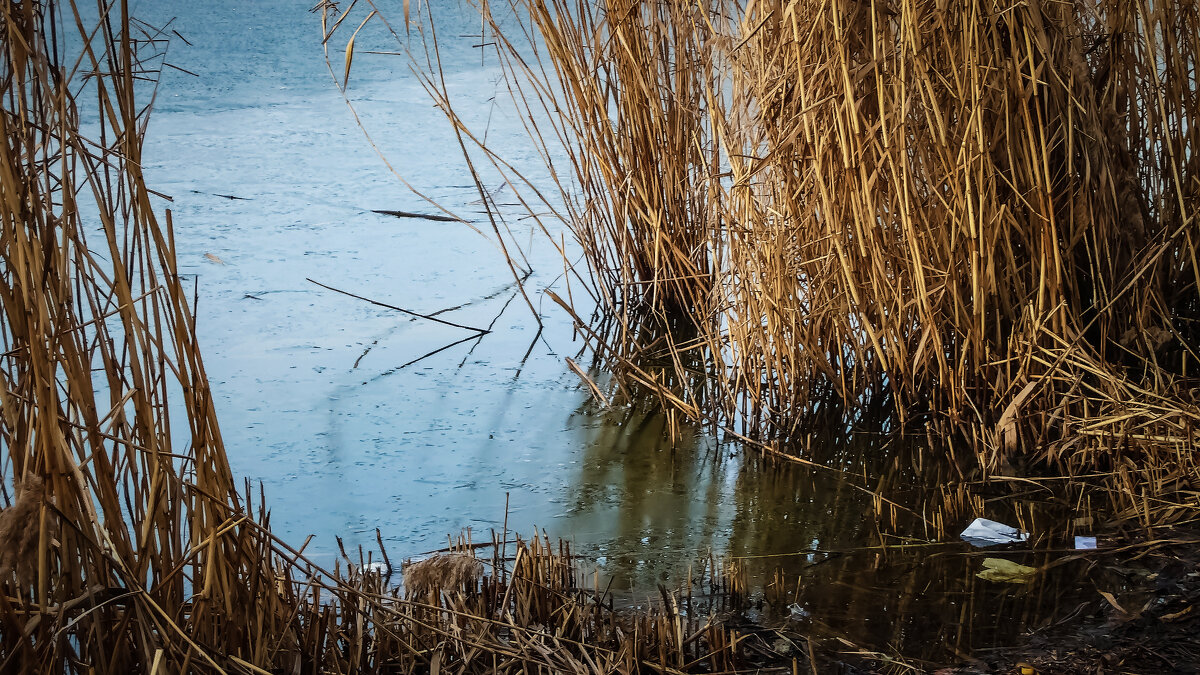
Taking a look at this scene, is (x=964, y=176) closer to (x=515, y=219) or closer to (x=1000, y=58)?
(x=1000, y=58)

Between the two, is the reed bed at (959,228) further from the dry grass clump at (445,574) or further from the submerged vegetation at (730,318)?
the dry grass clump at (445,574)

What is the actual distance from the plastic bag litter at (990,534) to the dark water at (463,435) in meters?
0.03

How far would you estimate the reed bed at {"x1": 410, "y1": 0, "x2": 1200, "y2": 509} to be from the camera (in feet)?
7.19

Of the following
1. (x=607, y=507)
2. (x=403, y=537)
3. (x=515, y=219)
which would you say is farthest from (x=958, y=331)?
(x=515, y=219)

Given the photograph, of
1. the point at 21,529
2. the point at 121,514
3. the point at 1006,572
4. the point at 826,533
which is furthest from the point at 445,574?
the point at 1006,572

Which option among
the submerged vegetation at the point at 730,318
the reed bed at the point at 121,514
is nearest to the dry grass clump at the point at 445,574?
the submerged vegetation at the point at 730,318

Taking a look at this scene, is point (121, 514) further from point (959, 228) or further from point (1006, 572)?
point (959, 228)

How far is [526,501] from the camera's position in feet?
7.77

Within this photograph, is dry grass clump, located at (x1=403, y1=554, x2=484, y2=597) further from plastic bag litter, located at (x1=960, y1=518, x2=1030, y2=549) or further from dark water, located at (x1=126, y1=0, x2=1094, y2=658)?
plastic bag litter, located at (x1=960, y1=518, x2=1030, y2=549)

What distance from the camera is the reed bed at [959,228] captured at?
7.19ft

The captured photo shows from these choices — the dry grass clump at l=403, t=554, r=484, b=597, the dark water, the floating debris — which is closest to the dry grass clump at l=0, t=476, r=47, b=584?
the dry grass clump at l=403, t=554, r=484, b=597

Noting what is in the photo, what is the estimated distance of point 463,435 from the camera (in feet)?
8.81

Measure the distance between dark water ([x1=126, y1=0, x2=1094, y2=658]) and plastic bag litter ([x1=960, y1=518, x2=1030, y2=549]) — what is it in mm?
34

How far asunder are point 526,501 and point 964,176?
3.72ft
